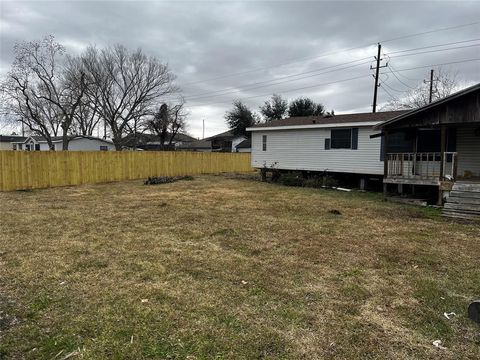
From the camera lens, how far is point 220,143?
52.6 meters

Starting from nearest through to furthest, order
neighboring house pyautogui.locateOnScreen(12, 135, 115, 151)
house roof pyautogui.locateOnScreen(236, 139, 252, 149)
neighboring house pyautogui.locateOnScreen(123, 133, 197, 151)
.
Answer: neighboring house pyautogui.locateOnScreen(12, 135, 115, 151)
neighboring house pyautogui.locateOnScreen(123, 133, 197, 151)
house roof pyautogui.locateOnScreen(236, 139, 252, 149)

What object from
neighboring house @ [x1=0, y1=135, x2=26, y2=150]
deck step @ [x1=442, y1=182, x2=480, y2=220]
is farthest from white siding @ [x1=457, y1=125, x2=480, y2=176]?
neighboring house @ [x1=0, y1=135, x2=26, y2=150]

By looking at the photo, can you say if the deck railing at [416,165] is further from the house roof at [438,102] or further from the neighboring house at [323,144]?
the neighboring house at [323,144]

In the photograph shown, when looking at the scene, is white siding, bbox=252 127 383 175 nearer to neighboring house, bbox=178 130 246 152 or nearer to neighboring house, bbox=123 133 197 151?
neighboring house, bbox=123 133 197 151

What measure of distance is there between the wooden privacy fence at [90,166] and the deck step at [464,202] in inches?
610

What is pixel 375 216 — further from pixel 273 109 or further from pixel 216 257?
pixel 273 109

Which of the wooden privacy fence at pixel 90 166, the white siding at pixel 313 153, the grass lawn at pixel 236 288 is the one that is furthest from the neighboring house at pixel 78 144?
the grass lawn at pixel 236 288

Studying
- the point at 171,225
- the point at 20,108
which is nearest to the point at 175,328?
the point at 171,225

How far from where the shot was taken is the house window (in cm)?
1620

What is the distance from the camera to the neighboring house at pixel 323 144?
1573cm

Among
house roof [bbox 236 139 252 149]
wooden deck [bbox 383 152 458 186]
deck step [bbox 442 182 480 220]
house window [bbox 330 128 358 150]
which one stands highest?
house roof [bbox 236 139 252 149]

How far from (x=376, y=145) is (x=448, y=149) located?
2840 millimetres

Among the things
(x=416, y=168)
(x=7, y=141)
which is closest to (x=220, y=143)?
(x=7, y=141)

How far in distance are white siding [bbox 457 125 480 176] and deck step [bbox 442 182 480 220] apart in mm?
3102
